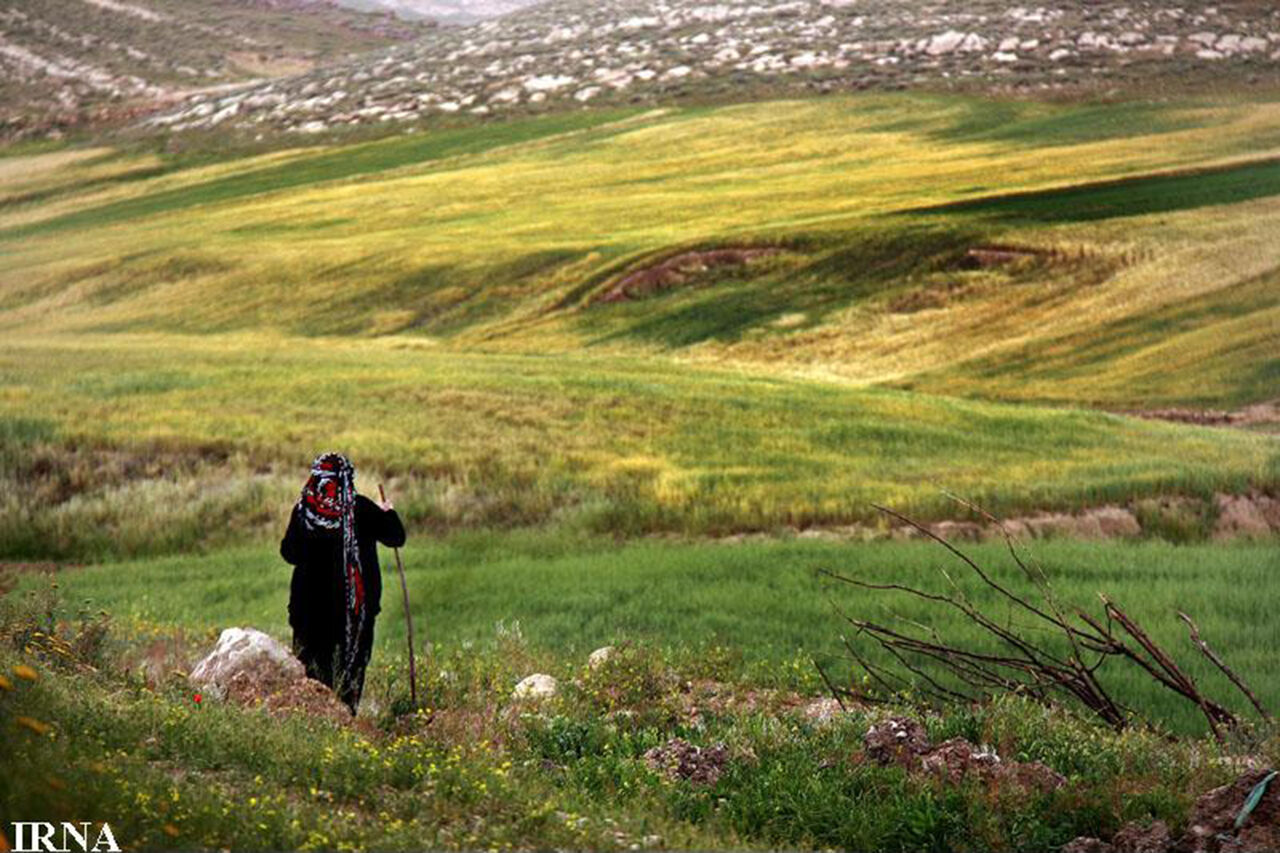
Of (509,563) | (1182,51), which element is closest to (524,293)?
(509,563)

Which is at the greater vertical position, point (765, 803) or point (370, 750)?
point (370, 750)

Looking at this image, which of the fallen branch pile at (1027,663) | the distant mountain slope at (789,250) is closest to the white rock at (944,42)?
the distant mountain slope at (789,250)

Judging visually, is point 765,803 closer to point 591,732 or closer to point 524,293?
point 591,732

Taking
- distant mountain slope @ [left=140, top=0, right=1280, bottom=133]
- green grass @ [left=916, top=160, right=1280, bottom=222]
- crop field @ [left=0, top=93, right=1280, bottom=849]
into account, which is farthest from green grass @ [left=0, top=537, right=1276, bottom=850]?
distant mountain slope @ [left=140, top=0, right=1280, bottom=133]

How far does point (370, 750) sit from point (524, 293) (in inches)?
316

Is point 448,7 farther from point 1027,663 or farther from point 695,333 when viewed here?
point 1027,663

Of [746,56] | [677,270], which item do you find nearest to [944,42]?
[746,56]

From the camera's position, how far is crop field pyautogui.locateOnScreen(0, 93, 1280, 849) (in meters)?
3.61

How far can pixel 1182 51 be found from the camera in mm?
9609

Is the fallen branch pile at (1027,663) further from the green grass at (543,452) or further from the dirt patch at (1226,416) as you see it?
the dirt patch at (1226,416)

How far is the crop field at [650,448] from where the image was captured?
361 centimetres

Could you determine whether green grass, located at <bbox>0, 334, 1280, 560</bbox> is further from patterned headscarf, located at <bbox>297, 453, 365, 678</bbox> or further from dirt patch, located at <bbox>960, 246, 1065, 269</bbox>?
patterned headscarf, located at <bbox>297, 453, 365, 678</bbox>

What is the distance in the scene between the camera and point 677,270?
10.7m

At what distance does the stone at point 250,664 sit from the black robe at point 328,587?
10cm
